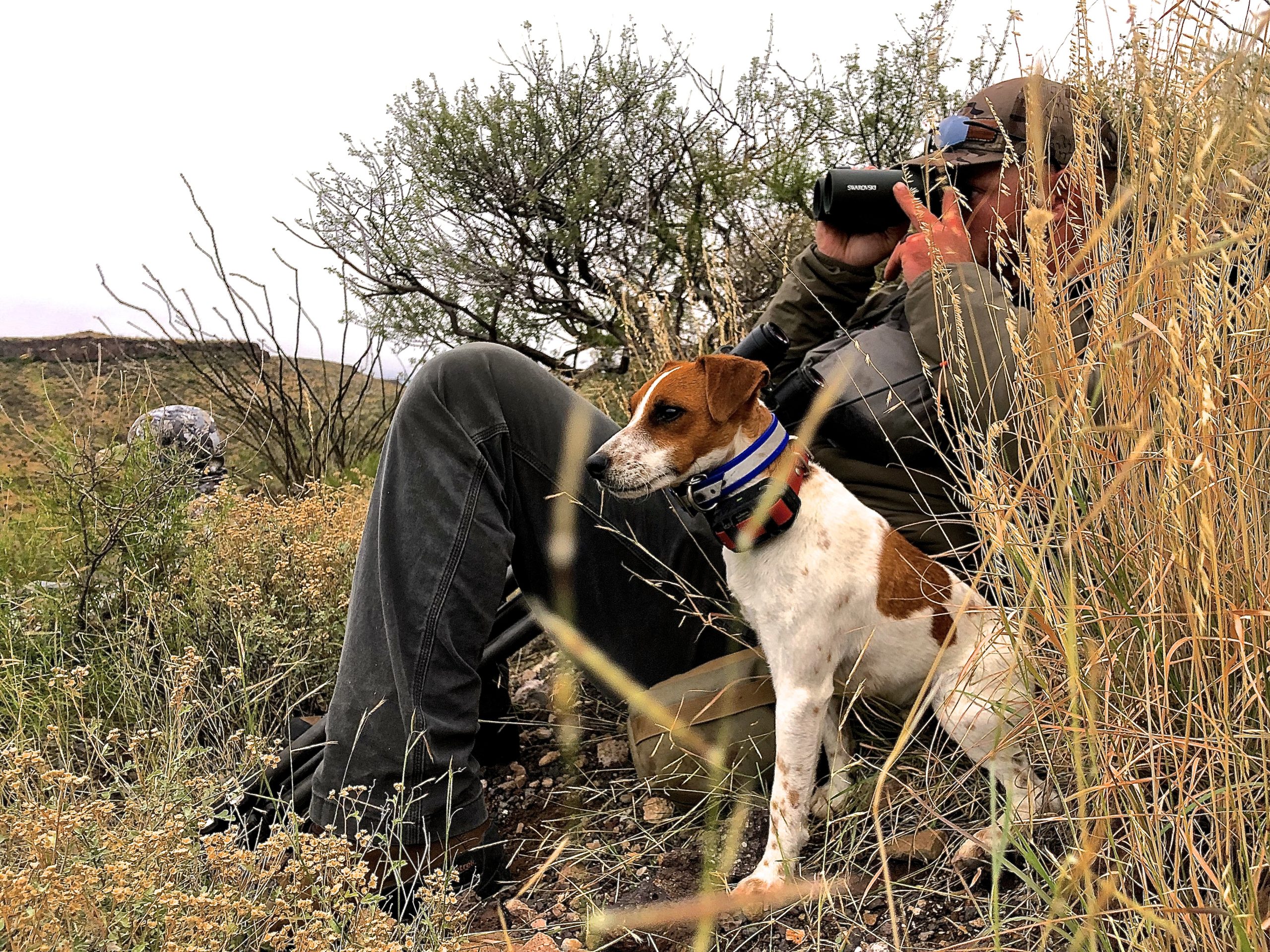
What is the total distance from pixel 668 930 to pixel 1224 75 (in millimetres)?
1655

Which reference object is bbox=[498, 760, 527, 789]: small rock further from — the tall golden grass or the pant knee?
the tall golden grass

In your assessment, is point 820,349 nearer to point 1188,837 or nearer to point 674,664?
point 674,664

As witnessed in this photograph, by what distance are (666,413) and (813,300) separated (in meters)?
1.00

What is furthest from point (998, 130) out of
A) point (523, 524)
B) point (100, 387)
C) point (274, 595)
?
point (100, 387)

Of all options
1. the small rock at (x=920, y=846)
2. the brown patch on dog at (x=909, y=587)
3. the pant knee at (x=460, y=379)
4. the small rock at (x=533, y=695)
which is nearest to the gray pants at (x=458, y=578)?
the pant knee at (x=460, y=379)

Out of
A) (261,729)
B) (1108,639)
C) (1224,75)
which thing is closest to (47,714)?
(261,729)

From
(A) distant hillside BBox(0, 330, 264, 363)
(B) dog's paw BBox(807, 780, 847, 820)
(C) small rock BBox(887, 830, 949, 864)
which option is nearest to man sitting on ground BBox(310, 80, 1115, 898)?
(B) dog's paw BBox(807, 780, 847, 820)

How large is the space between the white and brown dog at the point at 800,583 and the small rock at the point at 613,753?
0.65 m

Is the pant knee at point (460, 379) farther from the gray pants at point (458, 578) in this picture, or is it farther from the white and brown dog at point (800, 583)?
the white and brown dog at point (800, 583)

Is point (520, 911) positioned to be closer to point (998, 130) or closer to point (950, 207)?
point (950, 207)

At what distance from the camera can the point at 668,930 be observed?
70.6 inches

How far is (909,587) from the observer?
205 cm

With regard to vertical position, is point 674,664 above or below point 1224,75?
below

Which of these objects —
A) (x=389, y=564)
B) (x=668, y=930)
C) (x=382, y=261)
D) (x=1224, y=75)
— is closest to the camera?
(x=1224, y=75)
